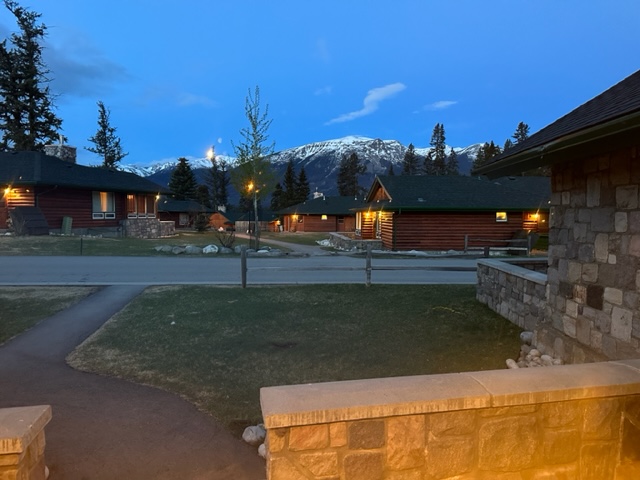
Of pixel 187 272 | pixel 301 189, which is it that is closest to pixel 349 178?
pixel 301 189

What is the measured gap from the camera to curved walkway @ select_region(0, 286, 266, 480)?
3.52 meters

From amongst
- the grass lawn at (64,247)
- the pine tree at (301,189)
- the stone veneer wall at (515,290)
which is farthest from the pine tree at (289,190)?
the stone veneer wall at (515,290)

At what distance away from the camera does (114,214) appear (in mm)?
32094

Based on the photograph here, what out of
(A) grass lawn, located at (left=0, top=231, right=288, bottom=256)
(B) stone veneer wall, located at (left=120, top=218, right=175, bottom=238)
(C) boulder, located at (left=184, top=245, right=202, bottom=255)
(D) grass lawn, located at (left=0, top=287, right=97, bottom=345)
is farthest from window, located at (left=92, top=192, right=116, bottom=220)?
(D) grass lawn, located at (left=0, top=287, right=97, bottom=345)

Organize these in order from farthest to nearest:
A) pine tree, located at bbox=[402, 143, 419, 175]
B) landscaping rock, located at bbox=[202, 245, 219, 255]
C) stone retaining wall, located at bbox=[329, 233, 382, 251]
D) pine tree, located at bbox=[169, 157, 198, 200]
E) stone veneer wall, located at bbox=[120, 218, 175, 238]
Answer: pine tree, located at bbox=[402, 143, 419, 175] → pine tree, located at bbox=[169, 157, 198, 200] → stone veneer wall, located at bbox=[120, 218, 175, 238] → stone retaining wall, located at bbox=[329, 233, 382, 251] → landscaping rock, located at bbox=[202, 245, 219, 255]

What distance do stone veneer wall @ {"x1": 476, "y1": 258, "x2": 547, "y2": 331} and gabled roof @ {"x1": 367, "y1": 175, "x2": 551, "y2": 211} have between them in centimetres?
1598

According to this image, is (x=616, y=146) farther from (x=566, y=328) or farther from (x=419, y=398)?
(x=419, y=398)

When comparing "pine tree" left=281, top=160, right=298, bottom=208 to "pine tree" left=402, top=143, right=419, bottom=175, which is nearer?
"pine tree" left=281, top=160, right=298, bottom=208

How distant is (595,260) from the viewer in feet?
15.7

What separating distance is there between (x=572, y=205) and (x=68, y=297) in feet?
36.9

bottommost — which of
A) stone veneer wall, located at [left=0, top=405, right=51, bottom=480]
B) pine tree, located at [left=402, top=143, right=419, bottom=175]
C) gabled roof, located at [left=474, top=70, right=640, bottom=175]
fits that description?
stone veneer wall, located at [left=0, top=405, right=51, bottom=480]

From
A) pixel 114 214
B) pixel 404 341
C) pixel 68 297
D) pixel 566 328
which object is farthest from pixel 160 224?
pixel 566 328

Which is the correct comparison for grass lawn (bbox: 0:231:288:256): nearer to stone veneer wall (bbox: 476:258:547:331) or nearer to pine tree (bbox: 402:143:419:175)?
stone veneer wall (bbox: 476:258:547:331)

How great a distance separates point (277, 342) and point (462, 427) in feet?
15.9
